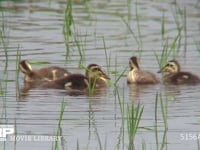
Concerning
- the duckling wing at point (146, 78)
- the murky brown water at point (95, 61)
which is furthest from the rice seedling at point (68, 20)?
the duckling wing at point (146, 78)

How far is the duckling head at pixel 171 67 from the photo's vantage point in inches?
500

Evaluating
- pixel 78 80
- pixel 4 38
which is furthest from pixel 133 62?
pixel 4 38

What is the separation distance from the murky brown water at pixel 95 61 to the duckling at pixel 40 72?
14 cm

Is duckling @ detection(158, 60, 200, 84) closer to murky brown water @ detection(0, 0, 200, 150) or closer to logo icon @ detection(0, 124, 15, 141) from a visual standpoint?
murky brown water @ detection(0, 0, 200, 150)

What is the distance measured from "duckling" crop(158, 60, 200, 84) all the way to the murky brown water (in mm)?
152

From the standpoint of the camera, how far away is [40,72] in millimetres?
12820

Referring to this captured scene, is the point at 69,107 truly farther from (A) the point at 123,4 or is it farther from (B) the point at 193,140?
(A) the point at 123,4

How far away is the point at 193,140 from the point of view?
969 centimetres

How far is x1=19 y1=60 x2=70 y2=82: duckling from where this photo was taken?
41.4 ft

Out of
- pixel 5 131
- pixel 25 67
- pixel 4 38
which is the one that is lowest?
pixel 5 131

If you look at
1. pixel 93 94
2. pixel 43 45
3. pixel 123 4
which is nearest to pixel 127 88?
pixel 93 94

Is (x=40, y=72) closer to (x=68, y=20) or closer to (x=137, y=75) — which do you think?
(x=68, y=20)

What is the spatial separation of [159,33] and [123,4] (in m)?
2.75

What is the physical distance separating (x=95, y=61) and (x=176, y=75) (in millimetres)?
1222
